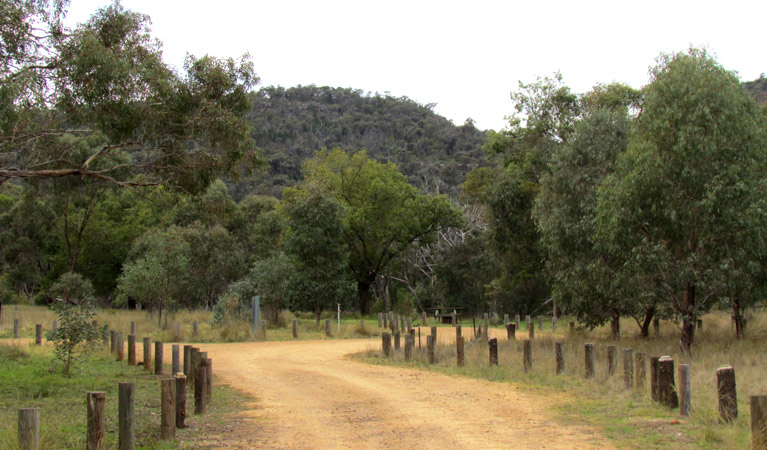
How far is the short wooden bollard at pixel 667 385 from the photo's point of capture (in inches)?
424

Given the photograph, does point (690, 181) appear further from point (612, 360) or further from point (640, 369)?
point (640, 369)

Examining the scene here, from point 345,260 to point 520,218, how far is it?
13.1m

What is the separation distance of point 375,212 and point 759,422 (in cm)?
4182

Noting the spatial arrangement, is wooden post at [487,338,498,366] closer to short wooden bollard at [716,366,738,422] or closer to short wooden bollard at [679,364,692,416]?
short wooden bollard at [679,364,692,416]

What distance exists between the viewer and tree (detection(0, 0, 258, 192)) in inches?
539

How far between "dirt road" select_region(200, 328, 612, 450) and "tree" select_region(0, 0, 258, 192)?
5.60 metres

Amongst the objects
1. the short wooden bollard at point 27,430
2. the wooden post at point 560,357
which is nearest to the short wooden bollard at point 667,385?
the wooden post at point 560,357

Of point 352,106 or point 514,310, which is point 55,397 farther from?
point 352,106

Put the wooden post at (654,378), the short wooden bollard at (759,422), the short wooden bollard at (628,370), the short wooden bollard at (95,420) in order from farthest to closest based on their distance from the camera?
the short wooden bollard at (628,370), the wooden post at (654,378), the short wooden bollard at (759,422), the short wooden bollard at (95,420)

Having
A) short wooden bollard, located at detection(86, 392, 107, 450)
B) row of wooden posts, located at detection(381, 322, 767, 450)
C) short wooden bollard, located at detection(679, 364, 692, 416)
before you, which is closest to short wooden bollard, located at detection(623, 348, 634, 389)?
row of wooden posts, located at detection(381, 322, 767, 450)

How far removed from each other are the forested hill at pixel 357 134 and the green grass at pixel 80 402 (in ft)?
202

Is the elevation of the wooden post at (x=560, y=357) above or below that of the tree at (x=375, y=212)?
below

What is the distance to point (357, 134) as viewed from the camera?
380 ft

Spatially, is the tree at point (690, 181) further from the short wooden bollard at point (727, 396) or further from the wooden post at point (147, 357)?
the wooden post at point (147, 357)
